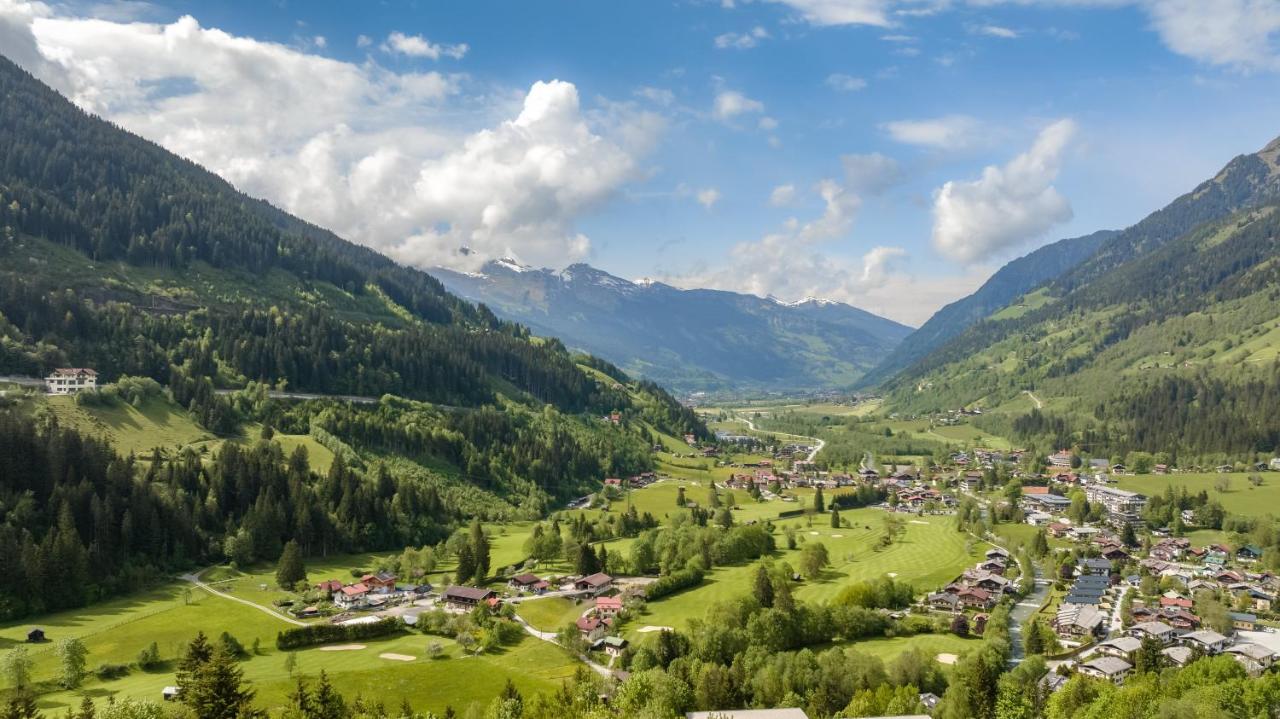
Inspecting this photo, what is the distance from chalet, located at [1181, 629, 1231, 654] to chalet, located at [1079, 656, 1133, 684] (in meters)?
10.2

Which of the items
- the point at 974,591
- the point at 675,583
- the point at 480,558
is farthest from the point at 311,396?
the point at 974,591

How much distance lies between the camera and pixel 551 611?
3027 inches

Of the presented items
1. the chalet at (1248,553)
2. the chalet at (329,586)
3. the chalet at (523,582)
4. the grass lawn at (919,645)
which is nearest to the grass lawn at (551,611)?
the chalet at (523,582)

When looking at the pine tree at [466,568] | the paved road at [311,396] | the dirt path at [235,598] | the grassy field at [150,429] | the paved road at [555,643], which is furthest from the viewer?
the paved road at [311,396]

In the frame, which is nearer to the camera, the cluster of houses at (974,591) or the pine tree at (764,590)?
the pine tree at (764,590)

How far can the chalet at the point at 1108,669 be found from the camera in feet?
197

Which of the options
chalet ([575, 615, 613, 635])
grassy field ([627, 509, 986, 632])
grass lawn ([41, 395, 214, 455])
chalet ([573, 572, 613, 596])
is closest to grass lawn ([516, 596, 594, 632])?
chalet ([575, 615, 613, 635])

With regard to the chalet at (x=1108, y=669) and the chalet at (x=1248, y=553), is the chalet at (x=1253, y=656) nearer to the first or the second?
the chalet at (x=1108, y=669)

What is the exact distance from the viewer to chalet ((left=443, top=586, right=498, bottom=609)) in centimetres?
7719

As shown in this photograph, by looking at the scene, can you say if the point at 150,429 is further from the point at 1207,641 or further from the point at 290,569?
the point at 1207,641

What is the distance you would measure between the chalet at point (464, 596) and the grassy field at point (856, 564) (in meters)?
16.4

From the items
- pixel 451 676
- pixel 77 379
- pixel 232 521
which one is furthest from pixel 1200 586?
pixel 77 379

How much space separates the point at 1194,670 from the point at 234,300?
19702 cm

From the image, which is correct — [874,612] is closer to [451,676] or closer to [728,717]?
[728,717]
